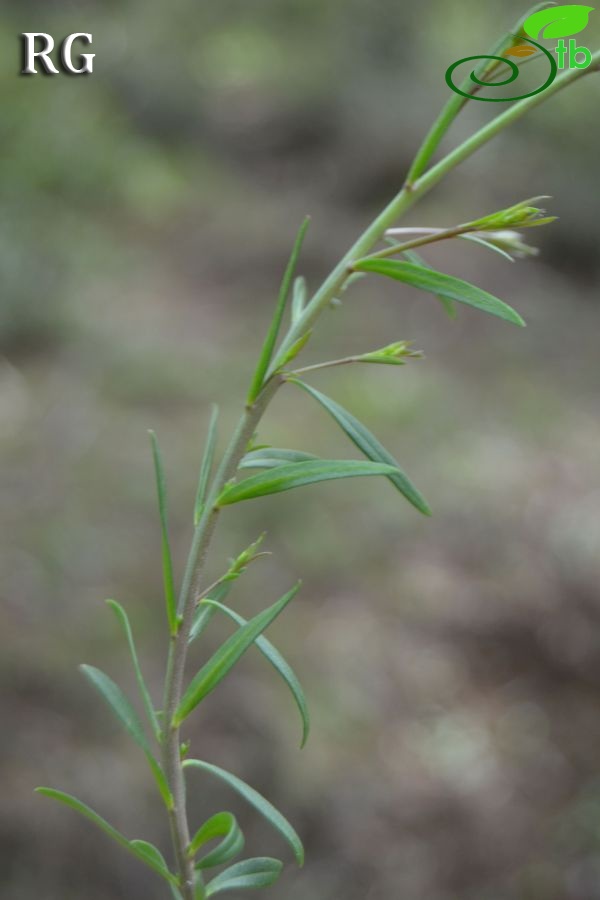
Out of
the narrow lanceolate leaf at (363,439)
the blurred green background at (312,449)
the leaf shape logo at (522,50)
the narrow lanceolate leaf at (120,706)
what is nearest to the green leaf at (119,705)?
the narrow lanceolate leaf at (120,706)

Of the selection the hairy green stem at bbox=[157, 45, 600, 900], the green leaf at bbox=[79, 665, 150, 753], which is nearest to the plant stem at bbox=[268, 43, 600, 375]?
the hairy green stem at bbox=[157, 45, 600, 900]

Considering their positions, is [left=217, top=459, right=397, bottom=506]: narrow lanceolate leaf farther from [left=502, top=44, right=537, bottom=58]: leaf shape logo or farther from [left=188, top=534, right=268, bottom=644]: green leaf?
[left=502, top=44, right=537, bottom=58]: leaf shape logo

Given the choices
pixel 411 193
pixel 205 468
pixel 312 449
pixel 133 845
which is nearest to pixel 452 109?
pixel 411 193

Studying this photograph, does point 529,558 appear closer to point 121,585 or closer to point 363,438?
point 121,585

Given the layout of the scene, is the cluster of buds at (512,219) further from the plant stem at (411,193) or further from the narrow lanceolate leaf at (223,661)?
the narrow lanceolate leaf at (223,661)

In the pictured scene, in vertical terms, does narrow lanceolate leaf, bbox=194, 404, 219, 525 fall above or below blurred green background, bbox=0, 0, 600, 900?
above

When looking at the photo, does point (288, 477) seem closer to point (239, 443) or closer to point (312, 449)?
point (239, 443)
